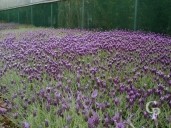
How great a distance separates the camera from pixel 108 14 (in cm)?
1301

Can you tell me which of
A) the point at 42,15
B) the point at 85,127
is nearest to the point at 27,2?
the point at 42,15

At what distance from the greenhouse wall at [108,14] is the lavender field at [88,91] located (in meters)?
4.42

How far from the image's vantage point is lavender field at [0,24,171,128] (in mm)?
2926

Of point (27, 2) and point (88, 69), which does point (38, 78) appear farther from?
point (27, 2)

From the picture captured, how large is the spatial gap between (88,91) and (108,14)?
9.53 meters

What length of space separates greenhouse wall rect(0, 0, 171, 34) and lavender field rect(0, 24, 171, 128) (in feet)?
14.5

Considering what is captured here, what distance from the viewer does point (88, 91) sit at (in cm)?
372

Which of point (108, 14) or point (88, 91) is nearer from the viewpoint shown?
point (88, 91)

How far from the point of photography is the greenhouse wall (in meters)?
10.4

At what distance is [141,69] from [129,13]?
292 inches

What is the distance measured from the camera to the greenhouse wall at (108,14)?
34.2 ft

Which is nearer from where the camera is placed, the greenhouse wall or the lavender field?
the lavender field

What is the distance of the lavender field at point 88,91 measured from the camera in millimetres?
2926

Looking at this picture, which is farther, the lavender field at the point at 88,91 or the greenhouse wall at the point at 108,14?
the greenhouse wall at the point at 108,14
